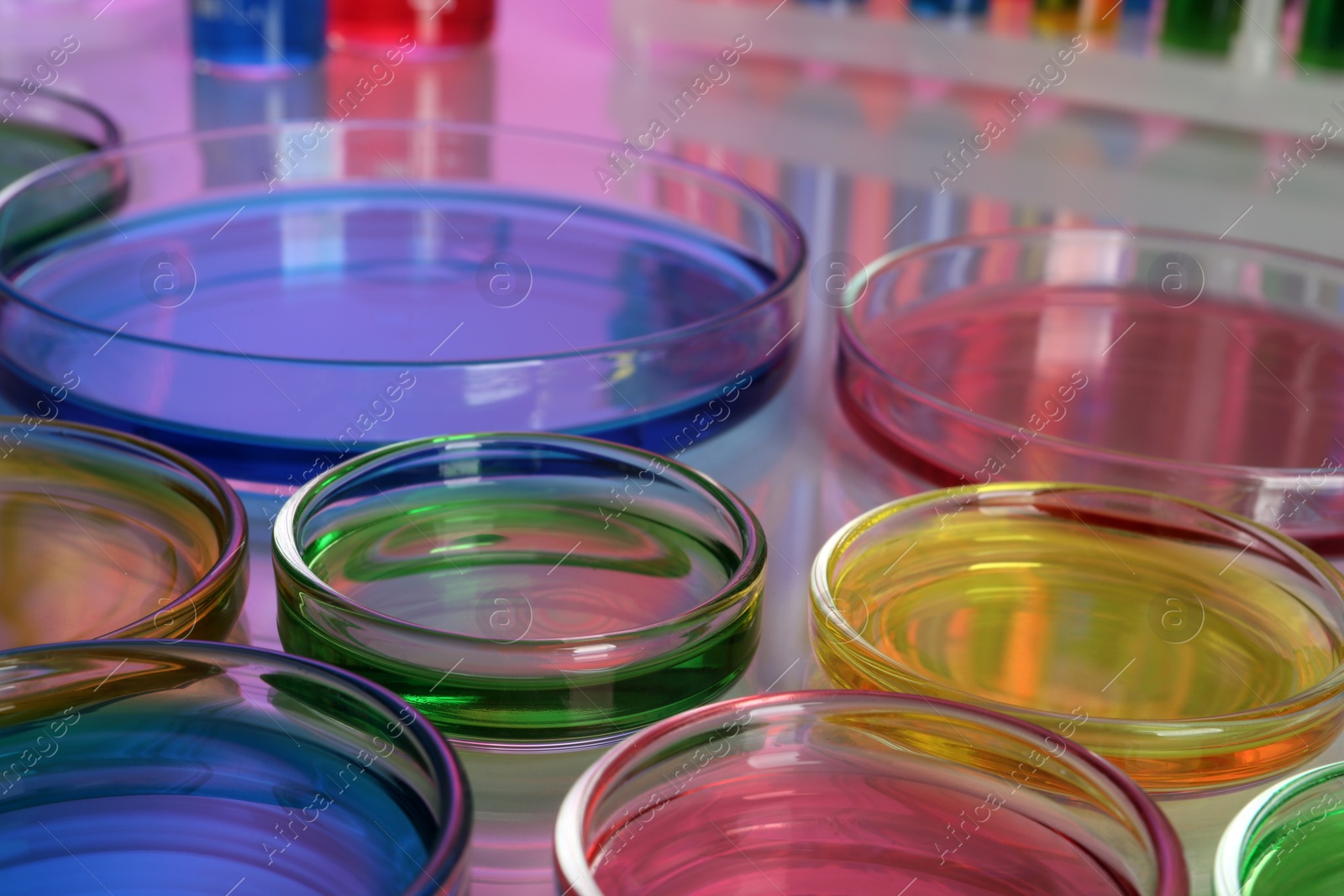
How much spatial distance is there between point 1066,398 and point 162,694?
0.56 meters

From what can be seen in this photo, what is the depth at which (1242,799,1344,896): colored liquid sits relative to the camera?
46 cm

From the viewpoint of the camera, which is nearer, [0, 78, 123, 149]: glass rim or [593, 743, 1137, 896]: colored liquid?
[593, 743, 1137, 896]: colored liquid

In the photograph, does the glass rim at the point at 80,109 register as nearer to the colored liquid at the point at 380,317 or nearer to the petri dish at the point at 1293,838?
the colored liquid at the point at 380,317

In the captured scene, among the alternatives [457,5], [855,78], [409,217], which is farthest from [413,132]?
[855,78]

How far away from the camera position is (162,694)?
49cm

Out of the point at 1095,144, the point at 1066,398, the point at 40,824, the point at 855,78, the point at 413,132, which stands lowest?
the point at 40,824

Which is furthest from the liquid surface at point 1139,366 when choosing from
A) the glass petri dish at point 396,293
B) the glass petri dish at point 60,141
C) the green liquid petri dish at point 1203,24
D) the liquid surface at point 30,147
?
the liquid surface at point 30,147

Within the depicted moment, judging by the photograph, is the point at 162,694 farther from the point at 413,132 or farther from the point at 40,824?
the point at 413,132

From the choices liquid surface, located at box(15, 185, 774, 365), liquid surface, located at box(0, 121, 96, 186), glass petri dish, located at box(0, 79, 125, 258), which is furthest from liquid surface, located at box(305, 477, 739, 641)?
Result: liquid surface, located at box(0, 121, 96, 186)

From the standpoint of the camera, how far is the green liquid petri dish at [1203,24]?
48.2 inches

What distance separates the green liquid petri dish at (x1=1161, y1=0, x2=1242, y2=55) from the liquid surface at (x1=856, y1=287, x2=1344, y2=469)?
1.22ft

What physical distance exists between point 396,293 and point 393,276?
28mm

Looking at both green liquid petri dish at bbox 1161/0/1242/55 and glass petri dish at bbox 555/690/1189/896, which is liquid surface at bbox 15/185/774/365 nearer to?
glass petri dish at bbox 555/690/1189/896

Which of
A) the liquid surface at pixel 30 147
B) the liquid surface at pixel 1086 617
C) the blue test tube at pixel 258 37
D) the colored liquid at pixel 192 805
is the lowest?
the colored liquid at pixel 192 805
